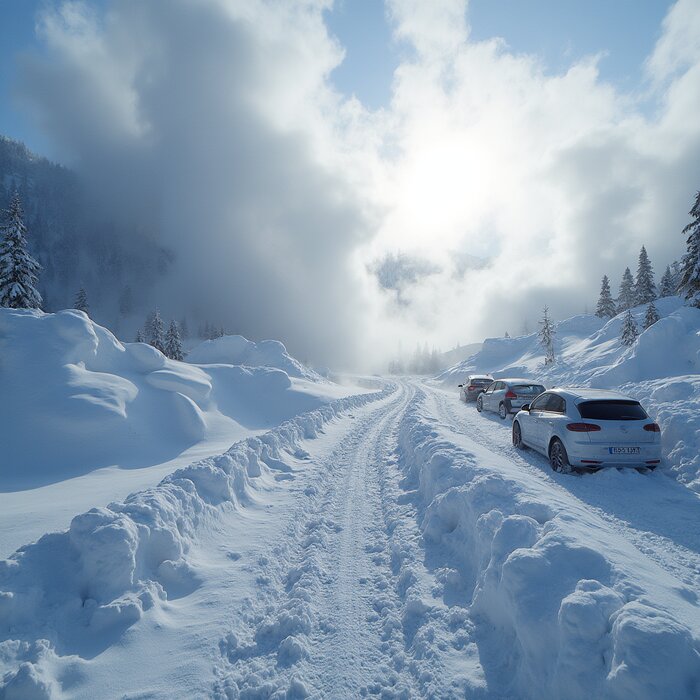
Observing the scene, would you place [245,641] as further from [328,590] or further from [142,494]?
[142,494]

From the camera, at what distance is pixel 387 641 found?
11.5 ft

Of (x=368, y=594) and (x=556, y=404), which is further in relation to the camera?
(x=556, y=404)

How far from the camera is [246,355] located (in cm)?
3775

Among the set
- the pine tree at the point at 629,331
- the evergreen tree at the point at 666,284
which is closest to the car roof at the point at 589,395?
the pine tree at the point at 629,331

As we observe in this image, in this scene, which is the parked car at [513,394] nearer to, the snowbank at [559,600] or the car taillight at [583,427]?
the car taillight at [583,427]

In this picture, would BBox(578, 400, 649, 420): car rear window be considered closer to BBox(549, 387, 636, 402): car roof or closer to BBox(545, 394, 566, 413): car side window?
BBox(549, 387, 636, 402): car roof

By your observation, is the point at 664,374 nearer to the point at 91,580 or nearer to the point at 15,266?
the point at 91,580

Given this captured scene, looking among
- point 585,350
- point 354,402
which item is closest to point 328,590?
point 354,402

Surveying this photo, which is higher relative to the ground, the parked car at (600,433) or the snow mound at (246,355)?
the snow mound at (246,355)

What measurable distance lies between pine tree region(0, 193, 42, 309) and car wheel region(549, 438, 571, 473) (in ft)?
120

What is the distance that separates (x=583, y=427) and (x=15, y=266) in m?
38.8

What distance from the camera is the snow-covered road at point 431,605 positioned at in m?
2.74

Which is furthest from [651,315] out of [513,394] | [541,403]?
[541,403]

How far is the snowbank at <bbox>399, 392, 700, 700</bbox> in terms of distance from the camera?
7.89 feet
